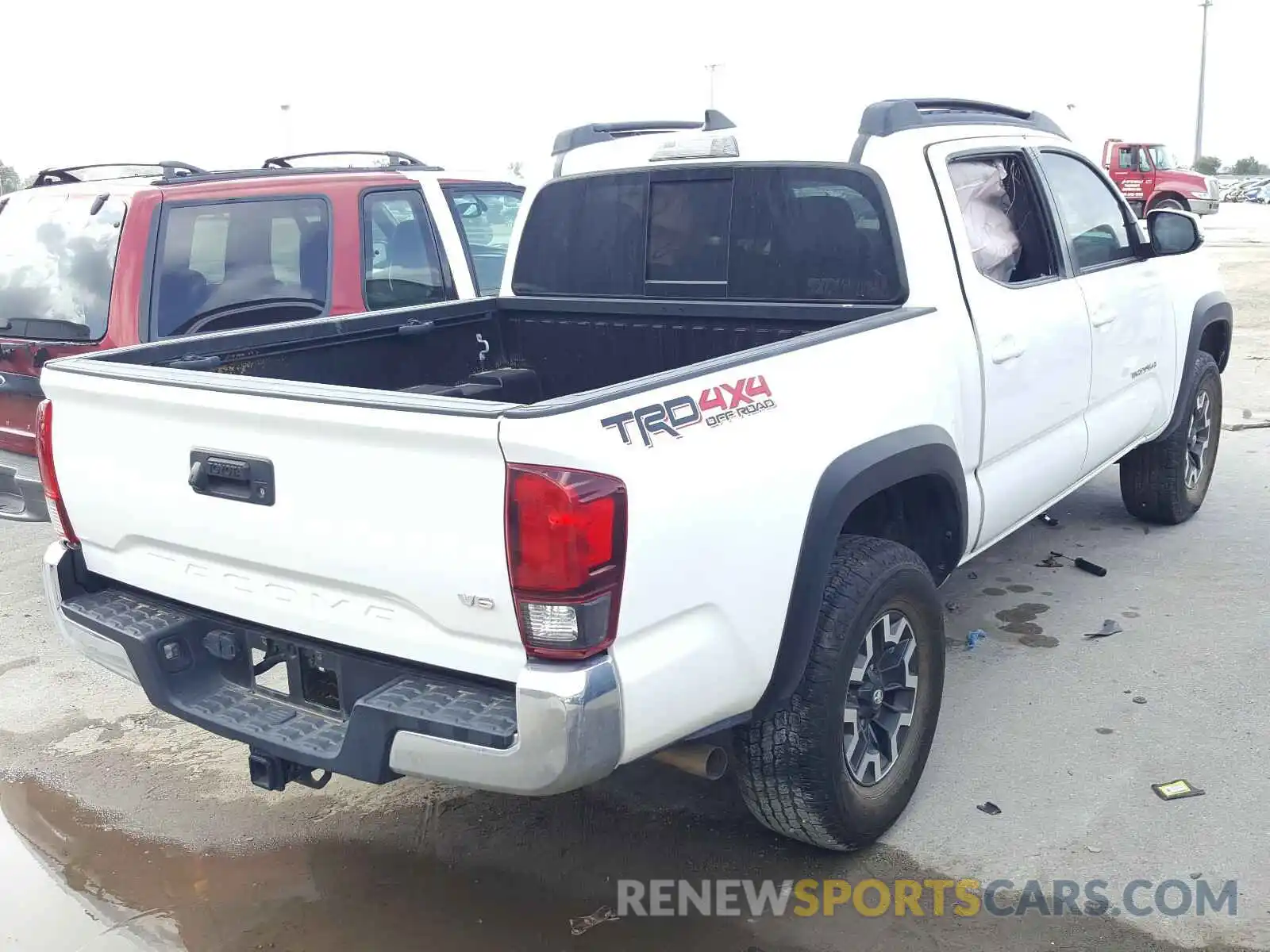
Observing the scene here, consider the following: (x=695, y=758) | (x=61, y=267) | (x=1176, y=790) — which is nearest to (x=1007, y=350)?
(x=1176, y=790)

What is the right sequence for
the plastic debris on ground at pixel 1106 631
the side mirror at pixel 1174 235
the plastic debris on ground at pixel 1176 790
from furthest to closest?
Answer: the side mirror at pixel 1174 235
the plastic debris on ground at pixel 1106 631
the plastic debris on ground at pixel 1176 790

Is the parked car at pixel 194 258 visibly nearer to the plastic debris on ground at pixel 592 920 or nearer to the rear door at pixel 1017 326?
the rear door at pixel 1017 326

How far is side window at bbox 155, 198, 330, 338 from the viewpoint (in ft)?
17.4

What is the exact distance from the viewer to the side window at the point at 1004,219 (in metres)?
3.97

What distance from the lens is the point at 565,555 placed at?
231cm

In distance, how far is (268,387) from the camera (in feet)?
8.79

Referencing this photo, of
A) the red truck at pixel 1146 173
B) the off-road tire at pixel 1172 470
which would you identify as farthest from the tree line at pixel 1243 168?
the off-road tire at pixel 1172 470

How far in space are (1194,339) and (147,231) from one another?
4.85 metres

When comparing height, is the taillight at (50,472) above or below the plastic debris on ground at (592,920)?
above

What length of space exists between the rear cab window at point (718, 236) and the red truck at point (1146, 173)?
81.6 feet

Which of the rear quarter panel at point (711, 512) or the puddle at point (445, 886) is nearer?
the rear quarter panel at point (711, 512)

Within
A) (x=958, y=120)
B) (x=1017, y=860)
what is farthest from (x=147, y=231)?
(x=1017, y=860)

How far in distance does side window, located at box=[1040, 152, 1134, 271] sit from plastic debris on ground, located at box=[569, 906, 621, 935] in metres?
3.01

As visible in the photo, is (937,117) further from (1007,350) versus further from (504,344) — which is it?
(504,344)
